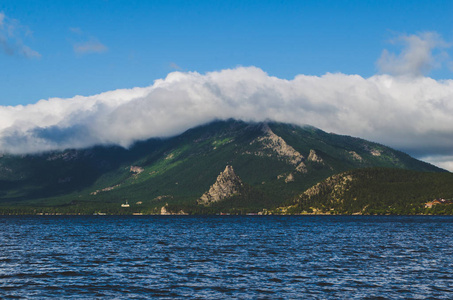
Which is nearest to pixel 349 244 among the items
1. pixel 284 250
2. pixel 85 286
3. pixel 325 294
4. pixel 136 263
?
pixel 284 250

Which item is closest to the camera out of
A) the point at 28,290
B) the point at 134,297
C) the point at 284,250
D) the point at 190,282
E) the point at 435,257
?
the point at 134,297

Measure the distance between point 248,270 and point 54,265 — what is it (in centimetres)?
3203

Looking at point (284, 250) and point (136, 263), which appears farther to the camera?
point (284, 250)

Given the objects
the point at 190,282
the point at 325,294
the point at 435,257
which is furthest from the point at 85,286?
the point at 435,257

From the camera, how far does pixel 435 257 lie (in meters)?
88.6

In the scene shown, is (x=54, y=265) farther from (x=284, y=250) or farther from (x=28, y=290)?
(x=284, y=250)

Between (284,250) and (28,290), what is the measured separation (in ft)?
186

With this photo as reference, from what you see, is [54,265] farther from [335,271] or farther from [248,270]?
[335,271]

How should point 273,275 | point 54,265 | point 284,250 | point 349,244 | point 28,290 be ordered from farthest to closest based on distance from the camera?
point 349,244, point 284,250, point 54,265, point 273,275, point 28,290

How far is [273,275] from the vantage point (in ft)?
227

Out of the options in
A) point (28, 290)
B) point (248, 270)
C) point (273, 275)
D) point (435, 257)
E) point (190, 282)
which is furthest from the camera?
point (435, 257)

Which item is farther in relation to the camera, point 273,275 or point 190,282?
point 273,275

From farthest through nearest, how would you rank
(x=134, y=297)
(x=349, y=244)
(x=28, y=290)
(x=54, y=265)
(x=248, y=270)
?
(x=349, y=244) < (x=54, y=265) < (x=248, y=270) < (x=28, y=290) < (x=134, y=297)

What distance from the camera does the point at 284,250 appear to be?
103 m
